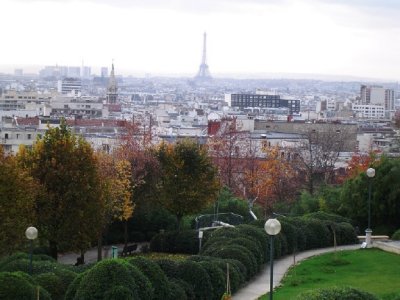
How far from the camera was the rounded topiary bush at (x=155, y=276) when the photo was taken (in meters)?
17.1

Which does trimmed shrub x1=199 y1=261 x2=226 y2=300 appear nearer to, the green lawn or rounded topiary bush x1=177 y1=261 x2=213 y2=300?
rounded topiary bush x1=177 y1=261 x2=213 y2=300

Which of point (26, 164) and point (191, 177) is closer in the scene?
point (26, 164)

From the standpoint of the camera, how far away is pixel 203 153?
106ft

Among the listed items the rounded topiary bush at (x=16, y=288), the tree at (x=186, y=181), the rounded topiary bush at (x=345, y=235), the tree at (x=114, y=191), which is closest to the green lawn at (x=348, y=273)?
the rounded topiary bush at (x=345, y=235)

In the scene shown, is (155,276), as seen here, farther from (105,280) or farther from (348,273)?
(348,273)

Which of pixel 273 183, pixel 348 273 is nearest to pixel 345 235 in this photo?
pixel 348 273

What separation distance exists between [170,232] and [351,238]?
602 cm

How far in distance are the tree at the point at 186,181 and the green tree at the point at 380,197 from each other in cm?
504

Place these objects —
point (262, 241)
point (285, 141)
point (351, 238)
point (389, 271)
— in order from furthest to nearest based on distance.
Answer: point (285, 141)
point (351, 238)
point (262, 241)
point (389, 271)

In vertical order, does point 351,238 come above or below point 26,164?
below

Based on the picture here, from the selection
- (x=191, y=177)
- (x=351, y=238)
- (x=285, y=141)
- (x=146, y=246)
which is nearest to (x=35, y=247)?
(x=146, y=246)

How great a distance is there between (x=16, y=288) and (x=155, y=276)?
107 inches

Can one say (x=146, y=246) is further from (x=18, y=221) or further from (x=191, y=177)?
(x=18, y=221)

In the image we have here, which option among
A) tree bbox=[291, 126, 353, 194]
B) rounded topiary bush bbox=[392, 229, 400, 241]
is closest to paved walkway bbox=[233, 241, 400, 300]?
rounded topiary bush bbox=[392, 229, 400, 241]
